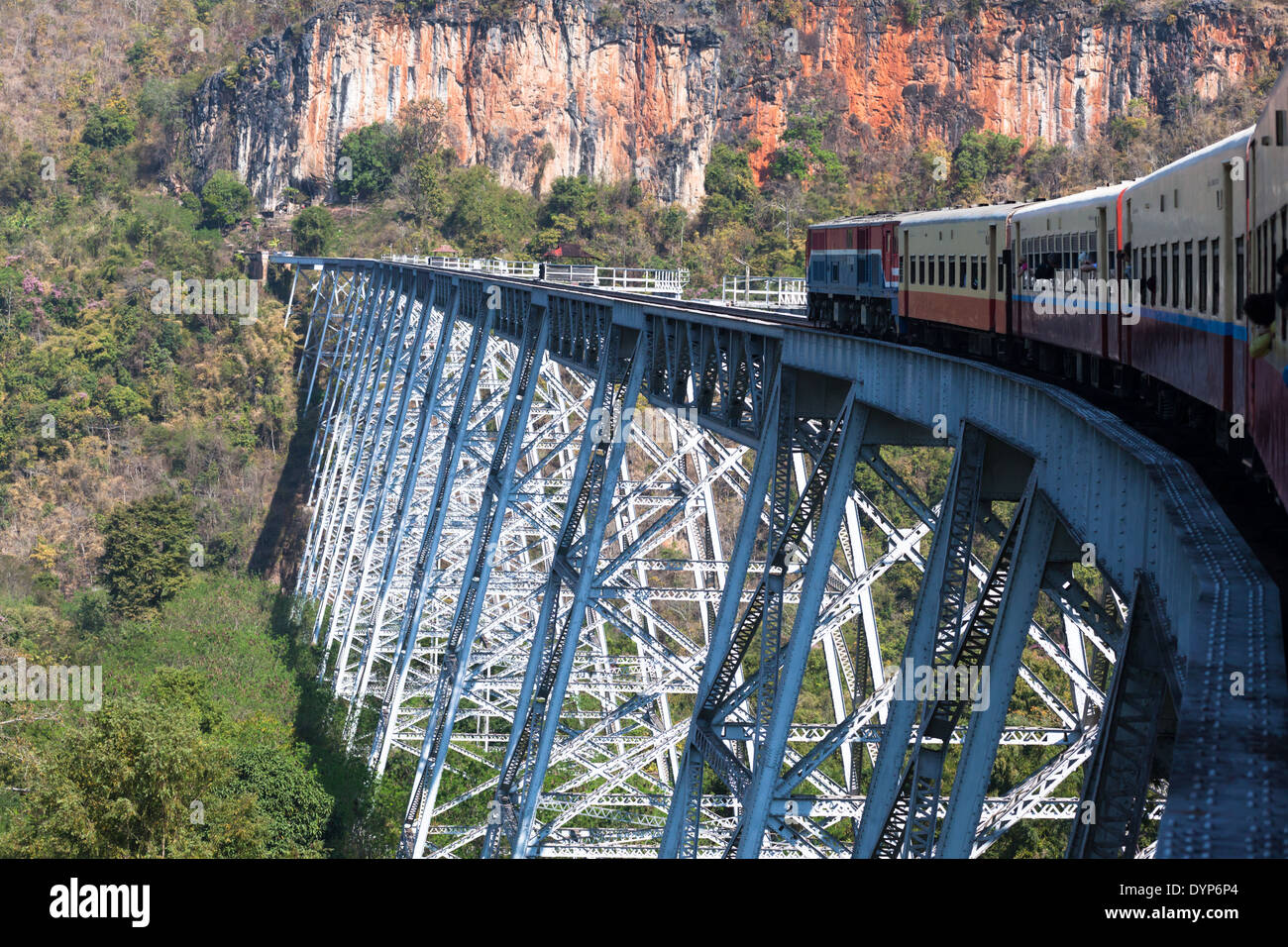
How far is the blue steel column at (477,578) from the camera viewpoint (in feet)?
93.1

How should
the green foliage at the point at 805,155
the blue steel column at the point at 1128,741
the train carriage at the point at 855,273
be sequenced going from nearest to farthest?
the blue steel column at the point at 1128,741 → the train carriage at the point at 855,273 → the green foliage at the point at 805,155

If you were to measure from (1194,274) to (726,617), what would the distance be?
21.2 feet

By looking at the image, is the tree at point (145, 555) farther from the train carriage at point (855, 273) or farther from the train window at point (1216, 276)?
the train window at point (1216, 276)

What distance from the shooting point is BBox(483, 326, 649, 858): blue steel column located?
22.4 metres

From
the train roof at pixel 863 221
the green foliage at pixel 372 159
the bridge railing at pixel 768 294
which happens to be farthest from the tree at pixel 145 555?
the green foliage at pixel 372 159

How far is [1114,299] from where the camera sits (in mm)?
15844

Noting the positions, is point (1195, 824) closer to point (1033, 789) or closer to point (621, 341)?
point (1033, 789)

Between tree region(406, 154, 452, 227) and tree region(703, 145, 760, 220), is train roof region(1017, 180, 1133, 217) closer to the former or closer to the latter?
tree region(703, 145, 760, 220)

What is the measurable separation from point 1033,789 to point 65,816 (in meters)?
19.6

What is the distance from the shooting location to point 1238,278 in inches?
425

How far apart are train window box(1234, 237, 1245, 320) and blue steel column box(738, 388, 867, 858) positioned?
3.77m

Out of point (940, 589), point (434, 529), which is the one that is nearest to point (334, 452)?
point (434, 529)

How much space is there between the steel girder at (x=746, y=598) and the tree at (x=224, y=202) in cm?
7022
